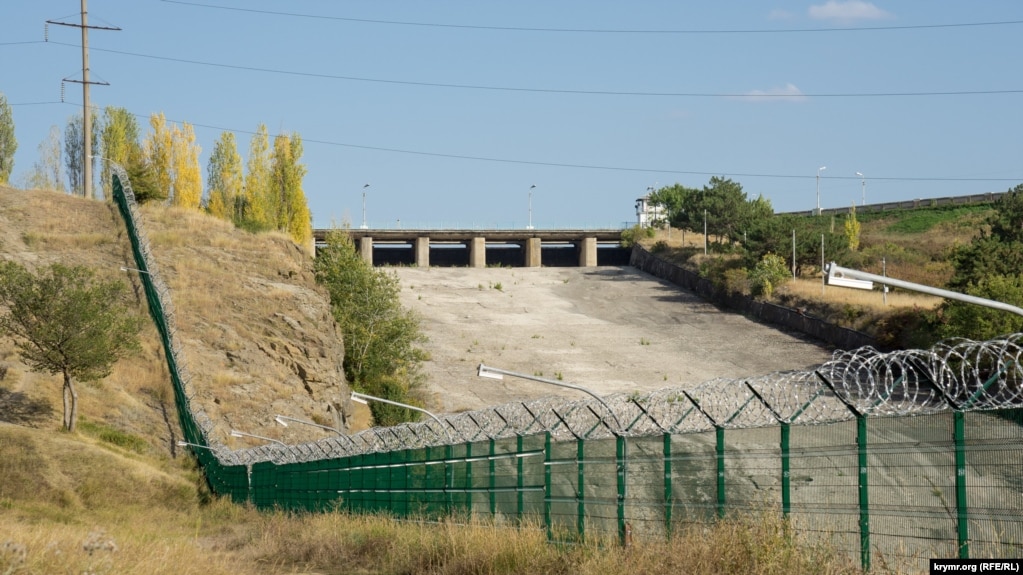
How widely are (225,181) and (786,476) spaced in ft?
323

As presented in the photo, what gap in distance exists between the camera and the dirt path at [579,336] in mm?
71562

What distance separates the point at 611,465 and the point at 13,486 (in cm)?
2757

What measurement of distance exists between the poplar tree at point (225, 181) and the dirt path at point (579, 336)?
1589 centimetres

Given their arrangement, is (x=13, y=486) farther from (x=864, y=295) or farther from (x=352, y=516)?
(x=864, y=295)

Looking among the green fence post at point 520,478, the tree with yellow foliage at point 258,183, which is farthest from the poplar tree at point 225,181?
the green fence post at point 520,478

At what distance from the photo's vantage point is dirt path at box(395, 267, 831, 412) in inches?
2817

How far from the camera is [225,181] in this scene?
107 meters

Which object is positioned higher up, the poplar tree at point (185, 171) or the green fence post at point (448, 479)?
the poplar tree at point (185, 171)

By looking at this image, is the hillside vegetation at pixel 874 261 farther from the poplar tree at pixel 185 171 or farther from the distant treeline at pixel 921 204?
the poplar tree at pixel 185 171

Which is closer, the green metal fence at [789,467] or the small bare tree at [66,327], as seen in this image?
the green metal fence at [789,467]

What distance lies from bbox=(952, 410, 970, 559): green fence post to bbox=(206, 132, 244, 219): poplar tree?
8967 cm

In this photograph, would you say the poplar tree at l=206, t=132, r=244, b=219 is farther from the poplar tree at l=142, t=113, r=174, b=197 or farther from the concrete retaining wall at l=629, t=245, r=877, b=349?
the concrete retaining wall at l=629, t=245, r=877, b=349

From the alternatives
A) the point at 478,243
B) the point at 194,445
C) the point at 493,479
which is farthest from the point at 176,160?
the point at 493,479

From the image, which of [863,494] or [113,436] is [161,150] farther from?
[863,494]
